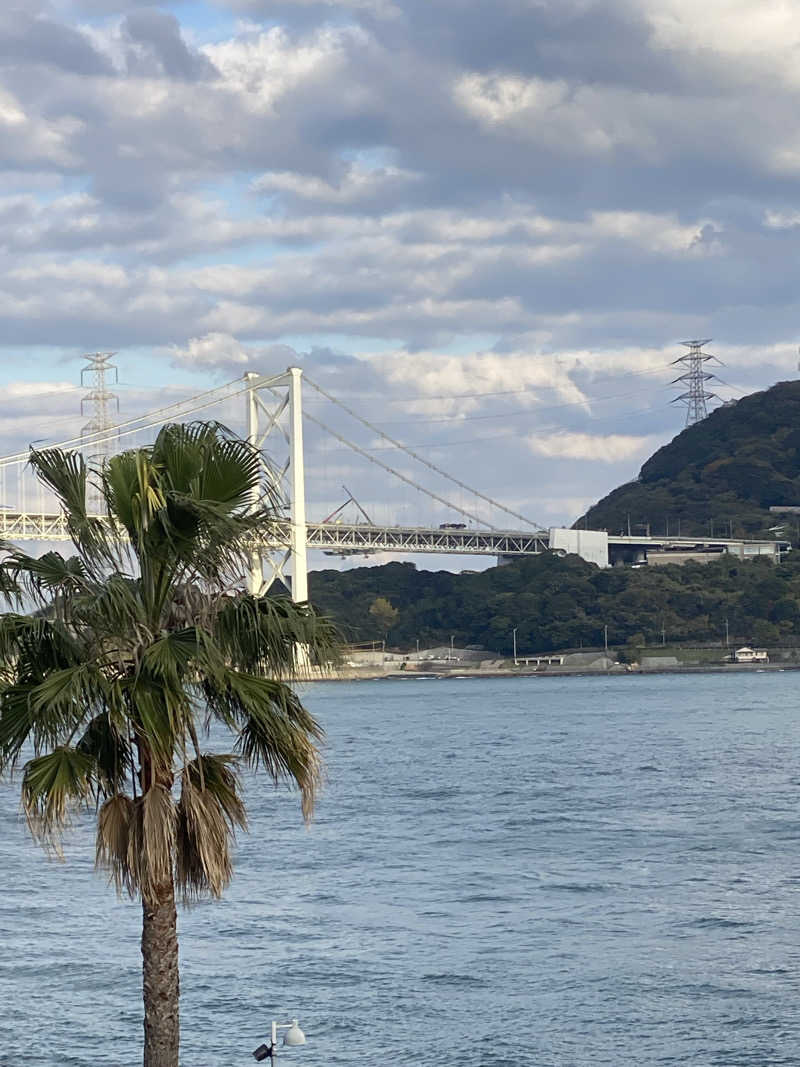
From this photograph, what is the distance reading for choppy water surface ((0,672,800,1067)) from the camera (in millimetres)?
14266

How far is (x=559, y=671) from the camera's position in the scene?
12144 centimetres

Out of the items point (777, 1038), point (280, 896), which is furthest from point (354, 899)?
point (777, 1038)

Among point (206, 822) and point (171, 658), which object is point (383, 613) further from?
point (171, 658)

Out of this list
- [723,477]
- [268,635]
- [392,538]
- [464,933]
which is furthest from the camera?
[723,477]

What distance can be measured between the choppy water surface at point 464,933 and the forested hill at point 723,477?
123 m

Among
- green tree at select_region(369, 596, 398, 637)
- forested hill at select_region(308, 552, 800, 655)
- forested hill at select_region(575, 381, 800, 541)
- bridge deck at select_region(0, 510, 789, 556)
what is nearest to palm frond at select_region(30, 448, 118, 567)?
bridge deck at select_region(0, 510, 789, 556)

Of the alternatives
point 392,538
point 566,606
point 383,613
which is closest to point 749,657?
point 566,606

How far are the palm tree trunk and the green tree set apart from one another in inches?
4424

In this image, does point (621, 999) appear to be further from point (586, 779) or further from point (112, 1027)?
point (586, 779)

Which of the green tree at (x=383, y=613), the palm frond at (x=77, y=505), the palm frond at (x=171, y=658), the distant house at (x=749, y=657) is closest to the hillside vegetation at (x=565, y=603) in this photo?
the green tree at (x=383, y=613)

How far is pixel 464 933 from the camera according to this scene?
19.0m

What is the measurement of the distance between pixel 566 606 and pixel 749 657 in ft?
49.2

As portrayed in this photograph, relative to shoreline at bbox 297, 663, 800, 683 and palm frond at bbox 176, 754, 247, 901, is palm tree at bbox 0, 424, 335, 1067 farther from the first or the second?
shoreline at bbox 297, 663, 800, 683

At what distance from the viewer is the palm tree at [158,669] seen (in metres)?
7.43
